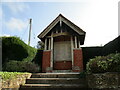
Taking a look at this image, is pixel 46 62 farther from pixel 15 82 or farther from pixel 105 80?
pixel 105 80

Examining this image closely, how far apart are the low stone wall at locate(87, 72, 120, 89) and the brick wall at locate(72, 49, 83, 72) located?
411 cm

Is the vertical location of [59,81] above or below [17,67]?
below

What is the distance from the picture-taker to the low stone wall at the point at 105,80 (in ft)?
11.6

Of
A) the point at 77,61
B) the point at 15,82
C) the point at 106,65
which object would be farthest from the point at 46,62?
the point at 106,65

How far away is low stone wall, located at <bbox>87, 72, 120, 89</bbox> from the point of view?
11.6 feet

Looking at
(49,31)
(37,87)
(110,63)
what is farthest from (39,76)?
(49,31)

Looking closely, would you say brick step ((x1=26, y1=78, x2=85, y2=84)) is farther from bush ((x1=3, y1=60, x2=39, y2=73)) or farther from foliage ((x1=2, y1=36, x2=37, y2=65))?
foliage ((x1=2, y1=36, x2=37, y2=65))

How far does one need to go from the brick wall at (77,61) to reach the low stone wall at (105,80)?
411cm

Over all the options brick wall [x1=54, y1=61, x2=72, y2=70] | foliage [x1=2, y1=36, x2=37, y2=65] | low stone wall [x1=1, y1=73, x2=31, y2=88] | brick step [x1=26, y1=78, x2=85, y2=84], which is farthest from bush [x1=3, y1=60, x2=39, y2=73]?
brick wall [x1=54, y1=61, x2=72, y2=70]

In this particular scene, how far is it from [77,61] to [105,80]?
15.4ft

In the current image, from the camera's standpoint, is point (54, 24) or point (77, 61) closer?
point (77, 61)

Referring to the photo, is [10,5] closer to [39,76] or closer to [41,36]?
[41,36]

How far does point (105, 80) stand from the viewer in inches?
145

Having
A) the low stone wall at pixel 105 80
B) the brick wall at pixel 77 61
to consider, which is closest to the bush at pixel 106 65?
the low stone wall at pixel 105 80
